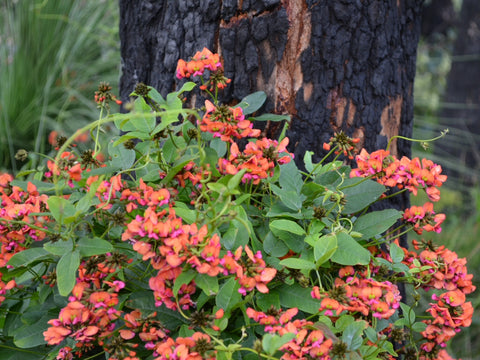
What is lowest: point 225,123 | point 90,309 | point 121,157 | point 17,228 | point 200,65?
point 90,309

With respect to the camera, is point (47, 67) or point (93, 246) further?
point (47, 67)

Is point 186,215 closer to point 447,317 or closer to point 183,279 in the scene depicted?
point 183,279

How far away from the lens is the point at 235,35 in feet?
4.60

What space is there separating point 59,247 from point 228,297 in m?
0.33

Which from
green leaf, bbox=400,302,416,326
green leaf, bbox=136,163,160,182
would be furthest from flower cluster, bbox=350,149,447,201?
green leaf, bbox=136,163,160,182

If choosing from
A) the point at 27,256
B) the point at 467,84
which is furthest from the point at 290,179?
the point at 467,84

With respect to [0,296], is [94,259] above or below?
above

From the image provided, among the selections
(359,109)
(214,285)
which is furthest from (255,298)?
(359,109)

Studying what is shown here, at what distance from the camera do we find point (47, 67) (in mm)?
3219

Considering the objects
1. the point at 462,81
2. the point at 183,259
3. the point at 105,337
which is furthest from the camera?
the point at 462,81

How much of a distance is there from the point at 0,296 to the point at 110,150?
0.40 m

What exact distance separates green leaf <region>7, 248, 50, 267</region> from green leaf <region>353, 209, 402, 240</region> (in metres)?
0.66

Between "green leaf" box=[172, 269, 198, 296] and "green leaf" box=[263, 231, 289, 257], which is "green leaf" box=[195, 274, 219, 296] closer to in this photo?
"green leaf" box=[172, 269, 198, 296]

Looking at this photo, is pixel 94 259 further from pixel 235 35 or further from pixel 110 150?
pixel 235 35
